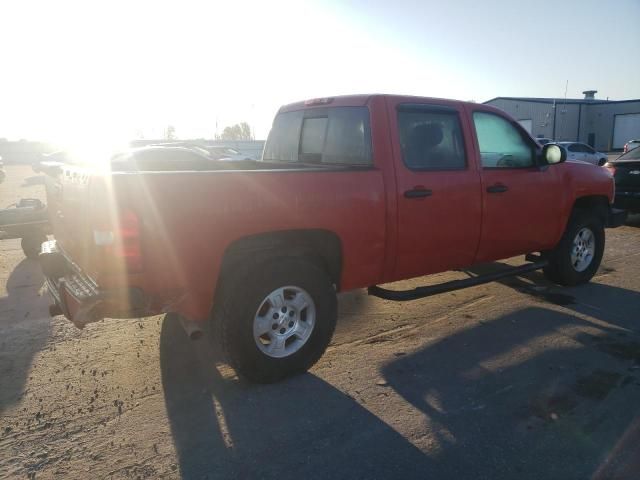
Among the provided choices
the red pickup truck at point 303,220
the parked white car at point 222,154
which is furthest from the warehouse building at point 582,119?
the red pickup truck at point 303,220

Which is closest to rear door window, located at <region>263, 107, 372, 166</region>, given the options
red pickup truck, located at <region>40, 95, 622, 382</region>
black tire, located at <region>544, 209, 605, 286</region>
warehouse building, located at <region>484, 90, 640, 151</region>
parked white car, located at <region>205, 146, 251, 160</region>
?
red pickup truck, located at <region>40, 95, 622, 382</region>

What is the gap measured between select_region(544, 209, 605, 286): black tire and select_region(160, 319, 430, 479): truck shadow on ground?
11.3ft

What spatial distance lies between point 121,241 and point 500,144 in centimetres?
367

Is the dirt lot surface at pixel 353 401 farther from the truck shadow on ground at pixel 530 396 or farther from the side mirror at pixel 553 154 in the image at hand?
the side mirror at pixel 553 154

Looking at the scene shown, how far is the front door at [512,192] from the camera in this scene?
4465mm

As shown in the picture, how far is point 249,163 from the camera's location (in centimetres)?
476

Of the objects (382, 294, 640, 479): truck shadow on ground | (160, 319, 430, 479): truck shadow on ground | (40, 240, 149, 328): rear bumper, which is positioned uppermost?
(40, 240, 149, 328): rear bumper

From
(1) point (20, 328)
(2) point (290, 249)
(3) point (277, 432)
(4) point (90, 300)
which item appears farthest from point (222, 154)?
(3) point (277, 432)

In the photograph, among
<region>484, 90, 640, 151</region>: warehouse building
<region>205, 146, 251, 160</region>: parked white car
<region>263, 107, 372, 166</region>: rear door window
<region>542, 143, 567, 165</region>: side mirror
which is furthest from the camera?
<region>484, 90, 640, 151</region>: warehouse building

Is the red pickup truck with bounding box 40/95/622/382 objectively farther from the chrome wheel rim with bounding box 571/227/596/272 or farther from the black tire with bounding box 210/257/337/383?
the chrome wheel rim with bounding box 571/227/596/272

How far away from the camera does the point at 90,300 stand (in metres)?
2.80

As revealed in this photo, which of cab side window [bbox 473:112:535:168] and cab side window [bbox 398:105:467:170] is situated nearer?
cab side window [bbox 398:105:467:170]

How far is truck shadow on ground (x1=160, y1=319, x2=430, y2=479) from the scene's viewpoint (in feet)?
8.38

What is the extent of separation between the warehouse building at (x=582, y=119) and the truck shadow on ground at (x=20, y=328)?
42.8m
